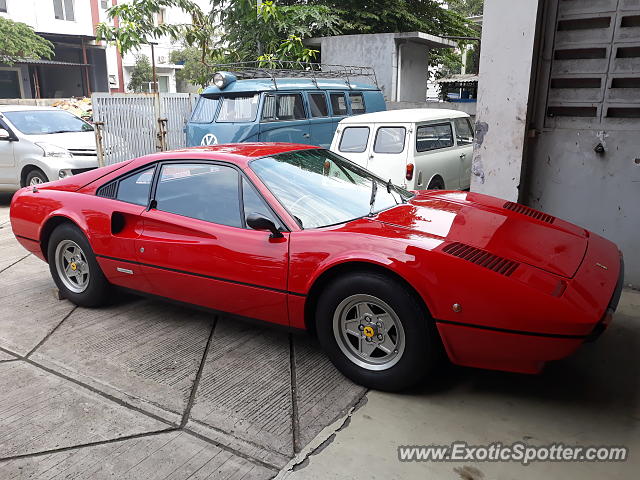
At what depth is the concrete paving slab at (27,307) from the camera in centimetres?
392

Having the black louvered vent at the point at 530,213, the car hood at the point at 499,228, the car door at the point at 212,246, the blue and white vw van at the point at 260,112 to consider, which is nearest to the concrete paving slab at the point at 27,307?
the car door at the point at 212,246

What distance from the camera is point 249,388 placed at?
3188 millimetres

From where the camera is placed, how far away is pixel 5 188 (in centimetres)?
955

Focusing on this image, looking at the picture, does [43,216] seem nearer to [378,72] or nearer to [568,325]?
[568,325]

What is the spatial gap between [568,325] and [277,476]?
60.9 inches

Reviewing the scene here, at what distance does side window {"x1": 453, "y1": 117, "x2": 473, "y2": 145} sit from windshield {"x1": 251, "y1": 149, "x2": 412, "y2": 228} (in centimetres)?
481

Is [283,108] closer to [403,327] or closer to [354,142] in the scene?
[354,142]

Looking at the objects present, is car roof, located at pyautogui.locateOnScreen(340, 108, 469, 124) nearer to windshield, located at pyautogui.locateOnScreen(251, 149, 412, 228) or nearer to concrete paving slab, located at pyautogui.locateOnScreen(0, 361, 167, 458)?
windshield, located at pyautogui.locateOnScreen(251, 149, 412, 228)

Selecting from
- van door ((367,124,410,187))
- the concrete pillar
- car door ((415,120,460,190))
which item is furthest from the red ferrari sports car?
car door ((415,120,460,190))

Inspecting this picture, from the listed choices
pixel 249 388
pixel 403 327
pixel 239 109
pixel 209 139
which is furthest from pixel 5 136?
pixel 403 327

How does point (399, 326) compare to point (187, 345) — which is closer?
point (399, 326)

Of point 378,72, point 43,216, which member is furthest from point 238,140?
point 378,72

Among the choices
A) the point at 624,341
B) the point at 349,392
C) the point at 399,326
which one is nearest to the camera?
the point at 399,326

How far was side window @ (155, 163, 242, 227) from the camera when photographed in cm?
358
